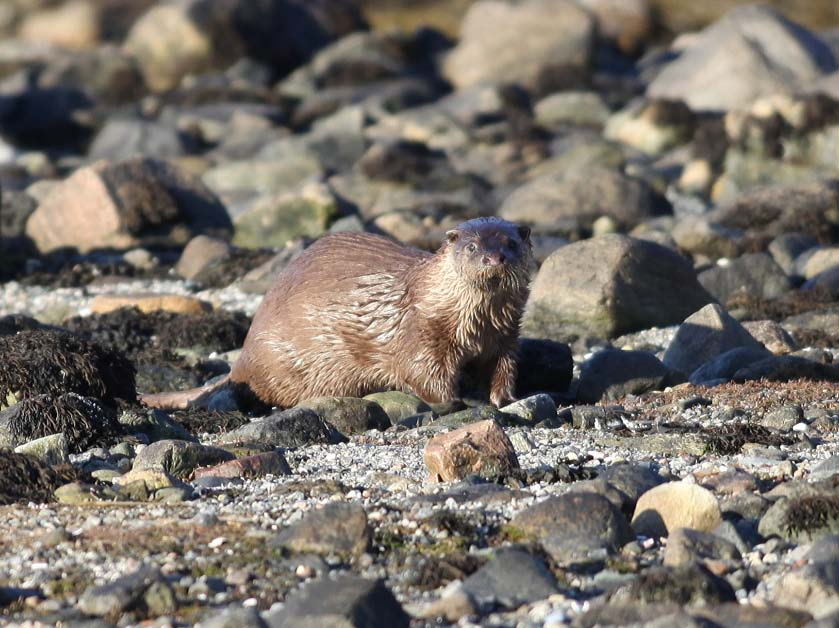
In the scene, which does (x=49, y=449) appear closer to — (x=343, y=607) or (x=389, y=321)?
(x=389, y=321)

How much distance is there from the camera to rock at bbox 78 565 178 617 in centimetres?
521

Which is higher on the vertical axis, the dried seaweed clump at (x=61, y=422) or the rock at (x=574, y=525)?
the rock at (x=574, y=525)

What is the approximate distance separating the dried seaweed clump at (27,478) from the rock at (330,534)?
1596 millimetres

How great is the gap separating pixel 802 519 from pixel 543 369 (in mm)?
4571

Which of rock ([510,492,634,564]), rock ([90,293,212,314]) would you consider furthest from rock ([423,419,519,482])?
rock ([90,293,212,314])

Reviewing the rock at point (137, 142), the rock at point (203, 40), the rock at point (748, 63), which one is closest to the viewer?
the rock at point (748, 63)

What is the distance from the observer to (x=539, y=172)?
87.9 feet

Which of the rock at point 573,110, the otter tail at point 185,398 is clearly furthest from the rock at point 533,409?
the rock at point 573,110

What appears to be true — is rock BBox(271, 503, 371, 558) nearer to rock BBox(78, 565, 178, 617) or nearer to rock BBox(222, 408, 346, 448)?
rock BBox(78, 565, 178, 617)

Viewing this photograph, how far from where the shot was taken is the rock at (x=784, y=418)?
8.66m

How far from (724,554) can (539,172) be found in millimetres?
21274

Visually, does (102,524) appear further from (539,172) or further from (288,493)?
(539,172)

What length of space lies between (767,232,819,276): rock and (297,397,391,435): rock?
855 cm

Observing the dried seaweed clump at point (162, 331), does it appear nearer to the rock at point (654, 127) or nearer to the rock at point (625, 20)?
the rock at point (654, 127)
